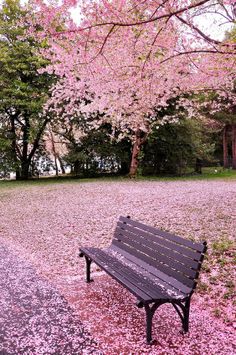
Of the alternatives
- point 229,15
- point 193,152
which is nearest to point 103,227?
point 229,15

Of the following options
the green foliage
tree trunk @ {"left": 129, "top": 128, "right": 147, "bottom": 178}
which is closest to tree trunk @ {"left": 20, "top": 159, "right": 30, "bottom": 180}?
the green foliage

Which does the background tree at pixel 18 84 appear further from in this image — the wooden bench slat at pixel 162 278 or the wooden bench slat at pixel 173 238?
the wooden bench slat at pixel 162 278

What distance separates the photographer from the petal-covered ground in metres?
3.62

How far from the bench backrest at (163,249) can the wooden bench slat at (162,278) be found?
44 mm

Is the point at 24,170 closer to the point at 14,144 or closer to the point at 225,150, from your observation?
the point at 14,144

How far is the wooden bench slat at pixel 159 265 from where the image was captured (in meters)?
3.87

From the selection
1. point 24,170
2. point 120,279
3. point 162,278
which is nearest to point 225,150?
point 24,170

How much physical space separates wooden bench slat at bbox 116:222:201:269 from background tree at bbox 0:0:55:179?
18.8 metres

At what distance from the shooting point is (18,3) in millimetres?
23547

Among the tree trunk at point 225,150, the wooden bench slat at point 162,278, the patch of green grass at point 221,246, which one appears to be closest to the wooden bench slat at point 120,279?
the wooden bench slat at point 162,278

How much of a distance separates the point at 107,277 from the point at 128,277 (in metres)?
1.40

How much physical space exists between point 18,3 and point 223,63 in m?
19.4

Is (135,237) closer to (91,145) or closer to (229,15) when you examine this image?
(229,15)

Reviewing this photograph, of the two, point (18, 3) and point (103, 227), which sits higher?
point (18, 3)
